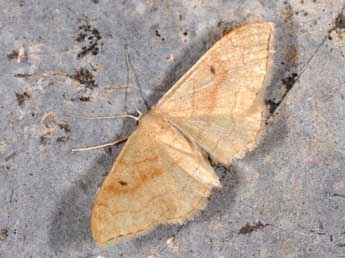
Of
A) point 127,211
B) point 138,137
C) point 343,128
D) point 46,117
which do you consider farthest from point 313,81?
point 46,117

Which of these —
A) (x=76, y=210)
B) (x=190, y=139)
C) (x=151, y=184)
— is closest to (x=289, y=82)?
(x=190, y=139)

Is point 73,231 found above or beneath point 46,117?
beneath

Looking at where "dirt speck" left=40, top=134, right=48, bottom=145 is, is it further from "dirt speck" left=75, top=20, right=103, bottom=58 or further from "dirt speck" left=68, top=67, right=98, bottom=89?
"dirt speck" left=75, top=20, right=103, bottom=58

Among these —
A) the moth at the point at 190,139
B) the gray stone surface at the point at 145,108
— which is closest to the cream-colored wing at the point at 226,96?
the moth at the point at 190,139

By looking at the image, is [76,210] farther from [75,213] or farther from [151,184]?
[151,184]

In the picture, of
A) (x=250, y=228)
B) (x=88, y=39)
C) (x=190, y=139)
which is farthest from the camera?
(x=88, y=39)

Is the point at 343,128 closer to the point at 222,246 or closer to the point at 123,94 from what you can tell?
the point at 222,246

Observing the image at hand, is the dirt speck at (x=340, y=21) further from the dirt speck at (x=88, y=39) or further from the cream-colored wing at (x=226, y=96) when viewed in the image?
the dirt speck at (x=88, y=39)
